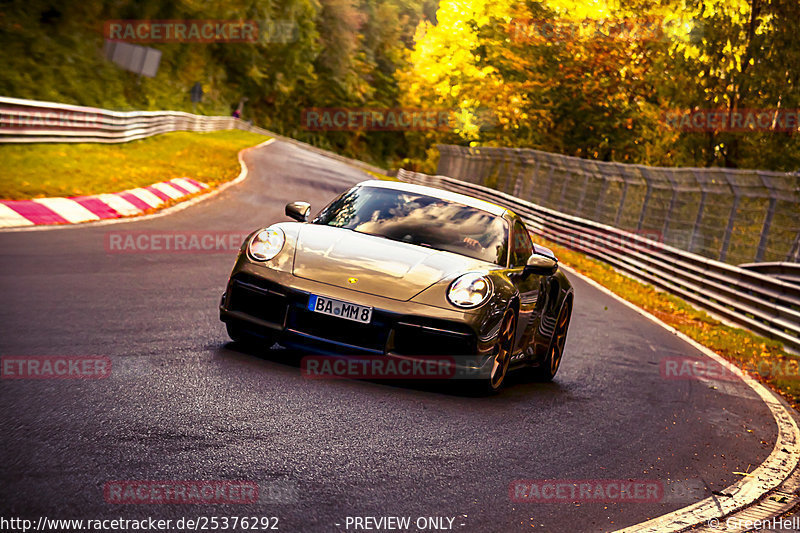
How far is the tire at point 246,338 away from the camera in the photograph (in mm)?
6863

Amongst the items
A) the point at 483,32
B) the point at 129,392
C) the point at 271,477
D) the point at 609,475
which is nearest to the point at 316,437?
the point at 271,477

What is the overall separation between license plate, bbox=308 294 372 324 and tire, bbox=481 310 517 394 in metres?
1.02

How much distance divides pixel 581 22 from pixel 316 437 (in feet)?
134

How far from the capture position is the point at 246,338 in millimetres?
7246

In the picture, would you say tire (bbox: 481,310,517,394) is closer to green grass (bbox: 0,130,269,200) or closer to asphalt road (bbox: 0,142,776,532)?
asphalt road (bbox: 0,142,776,532)

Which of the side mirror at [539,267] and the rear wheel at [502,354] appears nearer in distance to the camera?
the rear wheel at [502,354]

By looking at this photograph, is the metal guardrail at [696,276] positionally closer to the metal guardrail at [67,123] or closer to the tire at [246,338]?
the tire at [246,338]

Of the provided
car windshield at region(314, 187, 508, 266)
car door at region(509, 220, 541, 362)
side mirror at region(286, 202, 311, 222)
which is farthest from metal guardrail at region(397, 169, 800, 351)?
side mirror at region(286, 202, 311, 222)

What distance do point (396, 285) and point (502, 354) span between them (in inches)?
40.0

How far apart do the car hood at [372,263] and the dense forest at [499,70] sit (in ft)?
61.8

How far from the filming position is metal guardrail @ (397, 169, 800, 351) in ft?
48.6
